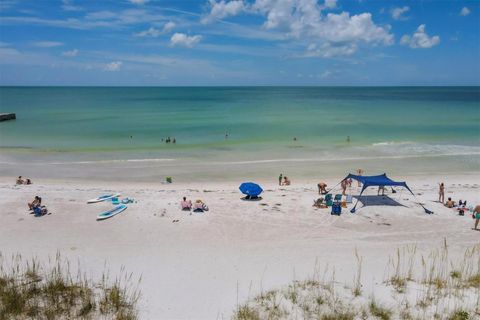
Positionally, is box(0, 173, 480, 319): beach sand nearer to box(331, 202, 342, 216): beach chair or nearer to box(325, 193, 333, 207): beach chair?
box(331, 202, 342, 216): beach chair

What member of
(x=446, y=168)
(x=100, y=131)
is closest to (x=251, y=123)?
(x=100, y=131)

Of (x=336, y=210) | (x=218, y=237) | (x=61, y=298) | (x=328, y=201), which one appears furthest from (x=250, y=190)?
(x=61, y=298)

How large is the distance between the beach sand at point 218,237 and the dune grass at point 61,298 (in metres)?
0.53

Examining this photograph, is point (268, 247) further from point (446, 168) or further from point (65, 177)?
point (446, 168)

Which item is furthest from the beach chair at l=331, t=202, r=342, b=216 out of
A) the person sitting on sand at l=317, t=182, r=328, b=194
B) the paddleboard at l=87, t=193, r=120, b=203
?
the paddleboard at l=87, t=193, r=120, b=203

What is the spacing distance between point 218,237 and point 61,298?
6757 millimetres

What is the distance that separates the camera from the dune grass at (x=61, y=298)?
8164 millimetres

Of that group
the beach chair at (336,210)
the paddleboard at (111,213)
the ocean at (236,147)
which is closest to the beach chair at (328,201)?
the beach chair at (336,210)

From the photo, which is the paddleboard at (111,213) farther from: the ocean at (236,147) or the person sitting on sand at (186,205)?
the ocean at (236,147)

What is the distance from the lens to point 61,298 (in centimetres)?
878

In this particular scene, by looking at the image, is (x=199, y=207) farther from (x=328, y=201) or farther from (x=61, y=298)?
(x=61, y=298)

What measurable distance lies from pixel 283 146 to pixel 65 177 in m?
21.0

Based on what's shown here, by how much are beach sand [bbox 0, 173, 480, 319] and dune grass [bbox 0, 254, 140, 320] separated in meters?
0.53

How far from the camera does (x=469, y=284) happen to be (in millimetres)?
9805
